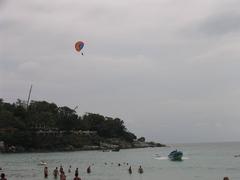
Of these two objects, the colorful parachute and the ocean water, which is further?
the ocean water

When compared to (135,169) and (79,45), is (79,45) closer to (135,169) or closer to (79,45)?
(79,45)

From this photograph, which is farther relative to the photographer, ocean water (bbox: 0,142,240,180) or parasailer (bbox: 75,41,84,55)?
ocean water (bbox: 0,142,240,180)

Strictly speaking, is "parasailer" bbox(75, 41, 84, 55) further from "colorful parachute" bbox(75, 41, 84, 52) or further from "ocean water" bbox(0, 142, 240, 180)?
"ocean water" bbox(0, 142, 240, 180)

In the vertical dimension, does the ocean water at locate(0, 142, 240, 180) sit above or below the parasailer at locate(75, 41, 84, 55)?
below

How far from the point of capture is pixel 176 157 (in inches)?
4368

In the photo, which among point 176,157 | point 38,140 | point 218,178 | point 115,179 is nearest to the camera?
point 115,179

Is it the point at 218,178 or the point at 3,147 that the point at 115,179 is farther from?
the point at 3,147

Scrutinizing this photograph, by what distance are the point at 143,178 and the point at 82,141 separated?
13345 cm

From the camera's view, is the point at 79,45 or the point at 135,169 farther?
the point at 135,169

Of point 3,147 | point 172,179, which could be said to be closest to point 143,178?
point 172,179

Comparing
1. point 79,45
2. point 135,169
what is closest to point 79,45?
point 79,45

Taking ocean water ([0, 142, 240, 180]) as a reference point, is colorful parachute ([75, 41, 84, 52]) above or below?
above

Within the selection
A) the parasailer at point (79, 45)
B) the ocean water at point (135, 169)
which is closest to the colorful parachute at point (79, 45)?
the parasailer at point (79, 45)

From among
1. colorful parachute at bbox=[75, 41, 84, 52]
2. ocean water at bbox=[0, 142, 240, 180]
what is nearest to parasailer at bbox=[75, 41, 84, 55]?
colorful parachute at bbox=[75, 41, 84, 52]
